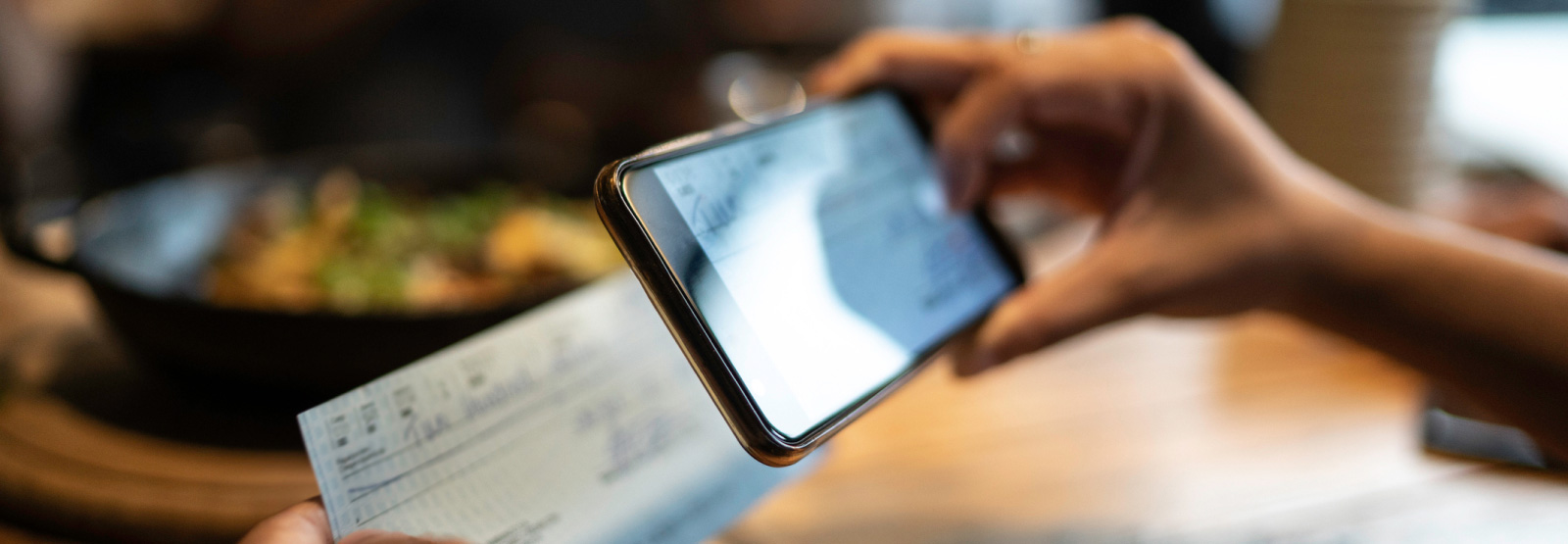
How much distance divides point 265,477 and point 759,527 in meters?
0.28

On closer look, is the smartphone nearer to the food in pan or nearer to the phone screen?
the phone screen

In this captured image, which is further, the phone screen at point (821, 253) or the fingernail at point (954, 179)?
the fingernail at point (954, 179)

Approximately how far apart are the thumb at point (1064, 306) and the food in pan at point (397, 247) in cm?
30

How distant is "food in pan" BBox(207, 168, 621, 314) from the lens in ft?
2.02

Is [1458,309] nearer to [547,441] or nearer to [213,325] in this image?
[547,441]

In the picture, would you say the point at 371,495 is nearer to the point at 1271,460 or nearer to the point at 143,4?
the point at 1271,460

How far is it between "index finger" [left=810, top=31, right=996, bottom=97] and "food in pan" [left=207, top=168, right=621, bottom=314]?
0.81ft

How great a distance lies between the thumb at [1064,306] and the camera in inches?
17.6

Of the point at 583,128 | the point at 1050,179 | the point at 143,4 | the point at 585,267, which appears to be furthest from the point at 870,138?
the point at 143,4

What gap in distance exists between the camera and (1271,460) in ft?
1.68

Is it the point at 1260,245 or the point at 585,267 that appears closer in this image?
the point at 1260,245

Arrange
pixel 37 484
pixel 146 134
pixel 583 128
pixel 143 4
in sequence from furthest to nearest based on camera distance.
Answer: pixel 143 4
pixel 146 134
pixel 583 128
pixel 37 484

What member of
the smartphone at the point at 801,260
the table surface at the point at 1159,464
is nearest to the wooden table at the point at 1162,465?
the table surface at the point at 1159,464
